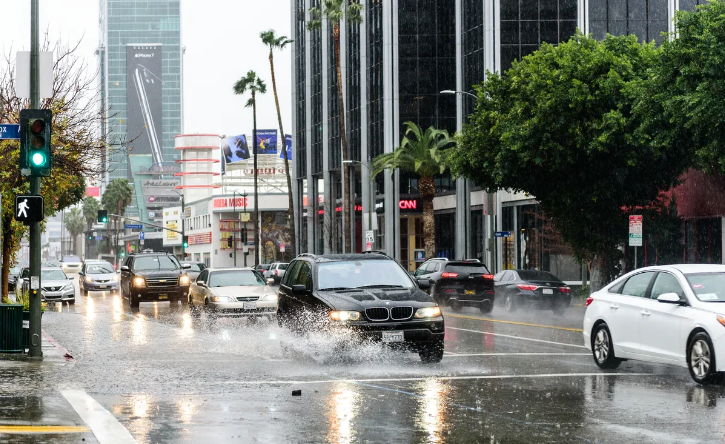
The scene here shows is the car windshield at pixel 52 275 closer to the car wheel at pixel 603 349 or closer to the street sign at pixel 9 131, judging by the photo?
the street sign at pixel 9 131

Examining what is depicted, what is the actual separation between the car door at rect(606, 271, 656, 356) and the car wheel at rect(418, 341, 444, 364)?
2.55 meters

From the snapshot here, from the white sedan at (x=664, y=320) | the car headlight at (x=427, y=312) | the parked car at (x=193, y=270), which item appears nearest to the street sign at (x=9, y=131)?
the car headlight at (x=427, y=312)

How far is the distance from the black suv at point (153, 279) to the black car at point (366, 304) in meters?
18.6

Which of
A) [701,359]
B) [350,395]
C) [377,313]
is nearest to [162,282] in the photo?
[377,313]

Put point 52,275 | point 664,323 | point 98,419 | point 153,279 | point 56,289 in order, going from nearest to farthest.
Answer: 1. point 98,419
2. point 664,323
3. point 153,279
4. point 56,289
5. point 52,275

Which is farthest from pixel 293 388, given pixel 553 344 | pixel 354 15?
pixel 354 15

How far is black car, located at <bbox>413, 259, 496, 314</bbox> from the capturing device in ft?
107

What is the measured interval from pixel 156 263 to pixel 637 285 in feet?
84.7

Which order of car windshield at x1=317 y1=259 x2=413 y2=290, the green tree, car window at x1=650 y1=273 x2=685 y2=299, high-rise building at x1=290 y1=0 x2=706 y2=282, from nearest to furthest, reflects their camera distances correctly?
car window at x1=650 y1=273 x2=685 y2=299, car windshield at x1=317 y1=259 x2=413 y2=290, the green tree, high-rise building at x1=290 y1=0 x2=706 y2=282

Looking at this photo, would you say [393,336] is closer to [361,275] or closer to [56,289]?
[361,275]

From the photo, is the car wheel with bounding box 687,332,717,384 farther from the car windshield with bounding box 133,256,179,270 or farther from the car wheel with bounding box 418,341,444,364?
the car windshield with bounding box 133,256,179,270

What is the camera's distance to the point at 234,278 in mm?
29391

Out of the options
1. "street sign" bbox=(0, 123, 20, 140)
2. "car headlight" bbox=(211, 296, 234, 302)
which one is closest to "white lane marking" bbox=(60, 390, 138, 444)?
"street sign" bbox=(0, 123, 20, 140)

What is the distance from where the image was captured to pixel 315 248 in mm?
83688
